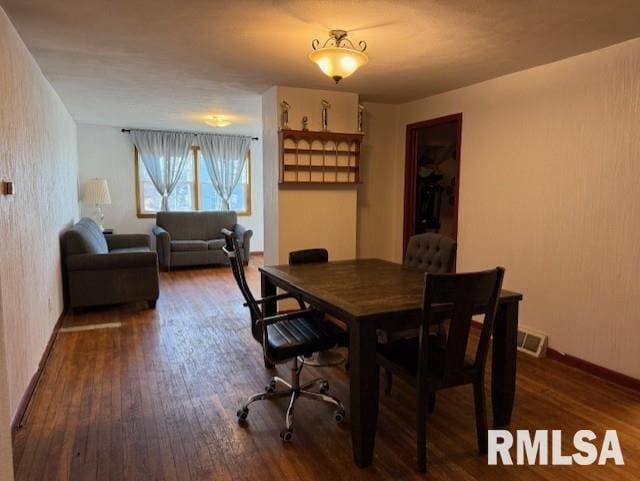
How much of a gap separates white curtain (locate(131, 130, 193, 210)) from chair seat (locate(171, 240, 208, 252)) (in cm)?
95

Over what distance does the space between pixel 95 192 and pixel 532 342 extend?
6.04m

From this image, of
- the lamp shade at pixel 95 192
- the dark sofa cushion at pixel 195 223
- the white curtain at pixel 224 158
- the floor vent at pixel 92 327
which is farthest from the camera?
the white curtain at pixel 224 158

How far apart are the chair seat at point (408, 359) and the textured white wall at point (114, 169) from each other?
6.31 metres

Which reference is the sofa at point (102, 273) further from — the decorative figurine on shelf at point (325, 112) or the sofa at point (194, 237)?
the decorative figurine on shelf at point (325, 112)

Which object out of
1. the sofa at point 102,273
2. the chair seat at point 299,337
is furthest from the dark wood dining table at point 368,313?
the sofa at point 102,273

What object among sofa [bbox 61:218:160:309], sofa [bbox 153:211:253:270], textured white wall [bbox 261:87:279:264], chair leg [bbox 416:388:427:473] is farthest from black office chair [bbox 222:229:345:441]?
sofa [bbox 153:211:253:270]

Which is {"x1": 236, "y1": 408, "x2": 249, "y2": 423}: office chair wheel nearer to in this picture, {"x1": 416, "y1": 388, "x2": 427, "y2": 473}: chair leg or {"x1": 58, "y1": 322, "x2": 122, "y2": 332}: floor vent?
{"x1": 416, "y1": 388, "x2": 427, "y2": 473}: chair leg

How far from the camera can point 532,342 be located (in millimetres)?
3523

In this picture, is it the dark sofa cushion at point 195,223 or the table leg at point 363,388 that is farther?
the dark sofa cushion at point 195,223

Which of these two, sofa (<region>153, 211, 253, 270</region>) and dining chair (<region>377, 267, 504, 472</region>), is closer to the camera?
dining chair (<region>377, 267, 504, 472</region>)

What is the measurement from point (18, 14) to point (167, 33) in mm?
815

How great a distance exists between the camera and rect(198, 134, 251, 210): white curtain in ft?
25.3

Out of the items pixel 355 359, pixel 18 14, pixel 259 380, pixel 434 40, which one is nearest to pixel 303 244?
pixel 259 380

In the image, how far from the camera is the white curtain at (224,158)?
7719 millimetres
